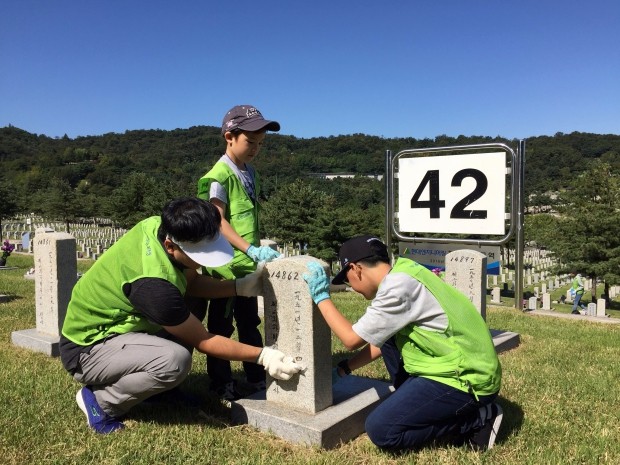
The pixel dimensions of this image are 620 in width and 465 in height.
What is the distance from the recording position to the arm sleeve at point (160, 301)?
252cm

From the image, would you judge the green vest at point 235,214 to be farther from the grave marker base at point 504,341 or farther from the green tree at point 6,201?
the green tree at point 6,201

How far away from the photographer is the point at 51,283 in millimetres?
5125

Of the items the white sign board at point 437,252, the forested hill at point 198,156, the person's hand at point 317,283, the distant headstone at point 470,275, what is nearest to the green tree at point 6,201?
the white sign board at point 437,252

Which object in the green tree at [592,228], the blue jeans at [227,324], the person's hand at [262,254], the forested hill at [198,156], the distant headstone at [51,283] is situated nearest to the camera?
the person's hand at [262,254]

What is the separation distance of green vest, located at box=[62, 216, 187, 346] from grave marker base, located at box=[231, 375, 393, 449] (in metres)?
0.80

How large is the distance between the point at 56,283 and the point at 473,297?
468 centimetres

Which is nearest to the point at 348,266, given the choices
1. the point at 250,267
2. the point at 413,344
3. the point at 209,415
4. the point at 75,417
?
the point at 413,344

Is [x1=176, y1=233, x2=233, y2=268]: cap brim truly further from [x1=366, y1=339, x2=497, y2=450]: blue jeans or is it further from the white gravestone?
[x1=366, y1=339, x2=497, y2=450]: blue jeans

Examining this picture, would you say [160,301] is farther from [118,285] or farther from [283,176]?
[283,176]

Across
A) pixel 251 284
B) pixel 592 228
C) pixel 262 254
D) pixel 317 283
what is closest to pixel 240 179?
pixel 262 254

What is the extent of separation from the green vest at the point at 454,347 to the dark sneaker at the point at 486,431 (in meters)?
0.15

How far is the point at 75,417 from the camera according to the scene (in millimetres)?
2941

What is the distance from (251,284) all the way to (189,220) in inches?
32.2

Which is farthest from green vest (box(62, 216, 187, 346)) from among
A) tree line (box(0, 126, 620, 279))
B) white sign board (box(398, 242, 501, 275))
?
tree line (box(0, 126, 620, 279))
